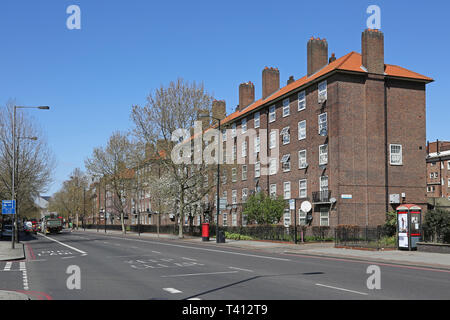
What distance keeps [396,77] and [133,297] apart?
3669cm

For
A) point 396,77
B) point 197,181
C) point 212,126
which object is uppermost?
point 396,77

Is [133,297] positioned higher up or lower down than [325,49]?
lower down

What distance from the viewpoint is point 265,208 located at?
144ft

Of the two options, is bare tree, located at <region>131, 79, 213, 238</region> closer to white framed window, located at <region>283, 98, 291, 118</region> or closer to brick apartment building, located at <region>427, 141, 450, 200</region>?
white framed window, located at <region>283, 98, 291, 118</region>

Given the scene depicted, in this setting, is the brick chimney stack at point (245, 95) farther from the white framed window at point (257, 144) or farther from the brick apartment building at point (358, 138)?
the brick apartment building at point (358, 138)

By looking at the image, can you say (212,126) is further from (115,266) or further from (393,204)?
(115,266)

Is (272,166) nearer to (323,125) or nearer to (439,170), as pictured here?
(323,125)

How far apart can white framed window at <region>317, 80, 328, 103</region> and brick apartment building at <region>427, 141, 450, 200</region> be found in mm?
47193

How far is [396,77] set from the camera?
4209 centimetres

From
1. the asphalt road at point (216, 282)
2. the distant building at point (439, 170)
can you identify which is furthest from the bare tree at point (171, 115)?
the distant building at point (439, 170)

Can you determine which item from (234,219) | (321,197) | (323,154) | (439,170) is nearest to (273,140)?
(323,154)

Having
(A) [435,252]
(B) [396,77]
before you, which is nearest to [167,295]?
(A) [435,252]

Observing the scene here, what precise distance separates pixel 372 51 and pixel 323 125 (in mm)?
7419
